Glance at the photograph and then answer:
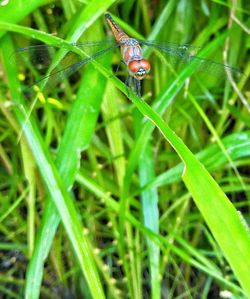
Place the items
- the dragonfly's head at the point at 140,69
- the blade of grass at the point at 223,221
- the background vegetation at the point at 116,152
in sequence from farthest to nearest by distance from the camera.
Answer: the background vegetation at the point at 116,152 < the dragonfly's head at the point at 140,69 < the blade of grass at the point at 223,221

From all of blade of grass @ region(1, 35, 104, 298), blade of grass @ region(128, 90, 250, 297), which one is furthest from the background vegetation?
blade of grass @ region(128, 90, 250, 297)

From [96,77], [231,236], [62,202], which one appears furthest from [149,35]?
[231,236]

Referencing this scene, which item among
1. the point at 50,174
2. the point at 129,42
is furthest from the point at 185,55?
the point at 50,174

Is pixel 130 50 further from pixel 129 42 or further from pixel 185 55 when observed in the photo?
pixel 185 55

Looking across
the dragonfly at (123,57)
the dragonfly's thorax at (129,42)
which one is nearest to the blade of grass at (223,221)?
the dragonfly at (123,57)

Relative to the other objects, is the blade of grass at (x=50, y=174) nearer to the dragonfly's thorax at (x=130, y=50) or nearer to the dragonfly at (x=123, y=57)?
the dragonfly at (x=123, y=57)

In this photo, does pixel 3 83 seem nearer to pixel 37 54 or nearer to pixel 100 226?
pixel 37 54
